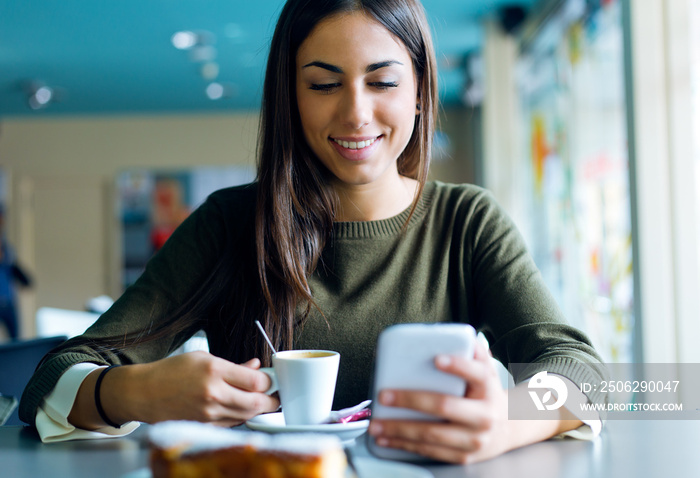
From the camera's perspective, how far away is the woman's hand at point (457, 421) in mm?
621

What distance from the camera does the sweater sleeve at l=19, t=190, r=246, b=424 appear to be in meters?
0.95

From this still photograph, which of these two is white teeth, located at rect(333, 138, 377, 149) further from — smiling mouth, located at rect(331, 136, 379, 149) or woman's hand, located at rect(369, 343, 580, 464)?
woman's hand, located at rect(369, 343, 580, 464)

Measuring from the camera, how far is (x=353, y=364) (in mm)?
1157

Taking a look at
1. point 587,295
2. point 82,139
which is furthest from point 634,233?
point 82,139

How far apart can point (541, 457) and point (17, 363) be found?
1434 millimetres

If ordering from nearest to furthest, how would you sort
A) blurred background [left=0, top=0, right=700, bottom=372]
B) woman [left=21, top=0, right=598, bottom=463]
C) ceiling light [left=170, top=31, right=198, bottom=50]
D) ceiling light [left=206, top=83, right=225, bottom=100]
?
woman [left=21, top=0, right=598, bottom=463], blurred background [left=0, top=0, right=700, bottom=372], ceiling light [left=170, top=31, right=198, bottom=50], ceiling light [left=206, top=83, right=225, bottom=100]

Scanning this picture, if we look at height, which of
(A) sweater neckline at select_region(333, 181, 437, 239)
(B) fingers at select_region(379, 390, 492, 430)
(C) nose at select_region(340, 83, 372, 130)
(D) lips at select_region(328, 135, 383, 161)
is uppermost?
(C) nose at select_region(340, 83, 372, 130)

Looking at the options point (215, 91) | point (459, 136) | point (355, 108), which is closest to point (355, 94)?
point (355, 108)

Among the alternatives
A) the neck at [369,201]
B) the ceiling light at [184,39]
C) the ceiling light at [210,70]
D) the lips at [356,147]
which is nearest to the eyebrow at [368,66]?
the lips at [356,147]

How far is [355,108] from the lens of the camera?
1047 mm

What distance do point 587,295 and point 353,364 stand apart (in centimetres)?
276

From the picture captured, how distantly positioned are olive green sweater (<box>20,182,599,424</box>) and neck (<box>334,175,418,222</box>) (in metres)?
0.02

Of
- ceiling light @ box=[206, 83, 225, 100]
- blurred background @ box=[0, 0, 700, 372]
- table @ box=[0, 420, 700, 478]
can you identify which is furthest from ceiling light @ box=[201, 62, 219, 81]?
table @ box=[0, 420, 700, 478]

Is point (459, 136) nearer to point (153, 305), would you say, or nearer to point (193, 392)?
point (153, 305)
